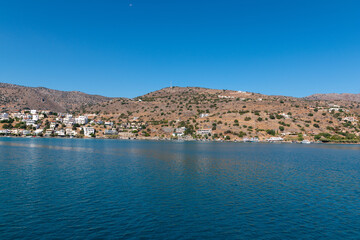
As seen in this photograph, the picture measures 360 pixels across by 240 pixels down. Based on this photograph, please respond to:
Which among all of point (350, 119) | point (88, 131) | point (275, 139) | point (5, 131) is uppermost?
point (350, 119)

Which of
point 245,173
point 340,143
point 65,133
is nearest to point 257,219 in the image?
point 245,173

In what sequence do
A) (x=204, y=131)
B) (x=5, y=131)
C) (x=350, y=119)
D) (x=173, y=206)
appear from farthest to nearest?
1. (x=5, y=131)
2. (x=350, y=119)
3. (x=204, y=131)
4. (x=173, y=206)

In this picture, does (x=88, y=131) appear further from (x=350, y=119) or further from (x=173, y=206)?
(x=350, y=119)

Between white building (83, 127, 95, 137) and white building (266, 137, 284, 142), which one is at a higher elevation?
white building (83, 127, 95, 137)

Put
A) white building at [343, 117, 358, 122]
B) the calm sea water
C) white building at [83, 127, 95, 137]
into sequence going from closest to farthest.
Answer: the calm sea water → white building at [343, 117, 358, 122] → white building at [83, 127, 95, 137]

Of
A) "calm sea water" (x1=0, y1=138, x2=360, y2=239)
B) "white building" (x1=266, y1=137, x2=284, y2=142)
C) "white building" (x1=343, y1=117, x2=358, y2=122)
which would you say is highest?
"white building" (x1=343, y1=117, x2=358, y2=122)

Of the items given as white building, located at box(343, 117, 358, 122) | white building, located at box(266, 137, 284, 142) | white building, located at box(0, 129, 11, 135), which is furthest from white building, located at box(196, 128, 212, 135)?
white building, located at box(0, 129, 11, 135)

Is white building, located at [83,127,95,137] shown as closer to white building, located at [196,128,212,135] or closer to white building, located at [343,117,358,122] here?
white building, located at [196,128,212,135]

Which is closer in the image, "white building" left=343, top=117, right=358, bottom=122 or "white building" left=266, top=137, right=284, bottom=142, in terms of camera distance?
"white building" left=266, top=137, right=284, bottom=142

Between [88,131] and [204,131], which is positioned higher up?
[88,131]

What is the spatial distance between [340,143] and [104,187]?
172m

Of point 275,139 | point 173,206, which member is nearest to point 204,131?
point 275,139

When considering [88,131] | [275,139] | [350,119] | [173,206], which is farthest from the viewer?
[88,131]

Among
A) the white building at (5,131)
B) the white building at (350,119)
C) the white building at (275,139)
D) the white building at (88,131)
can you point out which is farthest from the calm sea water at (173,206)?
the white building at (5,131)
